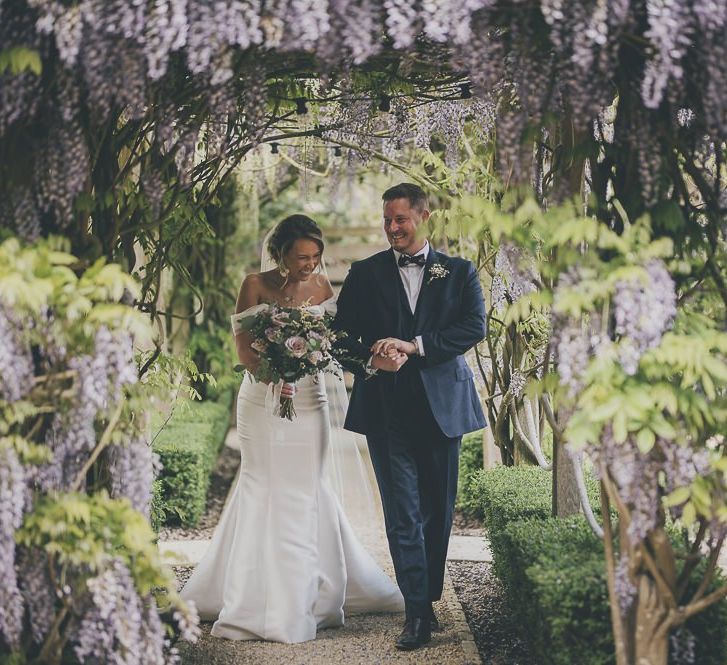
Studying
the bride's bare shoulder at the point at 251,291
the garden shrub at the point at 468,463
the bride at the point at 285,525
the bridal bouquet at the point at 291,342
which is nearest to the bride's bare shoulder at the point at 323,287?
the bride at the point at 285,525

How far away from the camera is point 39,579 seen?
289 cm

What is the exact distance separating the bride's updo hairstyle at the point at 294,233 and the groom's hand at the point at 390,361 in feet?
2.15

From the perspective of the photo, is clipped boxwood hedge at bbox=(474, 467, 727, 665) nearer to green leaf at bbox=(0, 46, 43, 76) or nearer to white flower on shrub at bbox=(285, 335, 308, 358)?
white flower on shrub at bbox=(285, 335, 308, 358)

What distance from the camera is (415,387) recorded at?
13.7 feet

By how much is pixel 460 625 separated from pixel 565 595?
142 cm

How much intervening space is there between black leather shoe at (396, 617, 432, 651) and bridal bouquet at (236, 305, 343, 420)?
1133mm

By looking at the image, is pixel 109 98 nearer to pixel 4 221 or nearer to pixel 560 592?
pixel 4 221

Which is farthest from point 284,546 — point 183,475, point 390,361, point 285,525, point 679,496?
point 183,475

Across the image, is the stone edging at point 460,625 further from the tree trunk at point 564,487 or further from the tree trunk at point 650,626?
the tree trunk at point 650,626

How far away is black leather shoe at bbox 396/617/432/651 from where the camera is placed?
13.5 feet

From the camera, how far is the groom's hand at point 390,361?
3.99m

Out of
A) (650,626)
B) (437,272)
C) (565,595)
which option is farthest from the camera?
(437,272)

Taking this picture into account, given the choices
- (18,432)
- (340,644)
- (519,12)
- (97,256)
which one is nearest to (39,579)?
(18,432)

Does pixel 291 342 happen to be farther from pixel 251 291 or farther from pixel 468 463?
pixel 468 463
